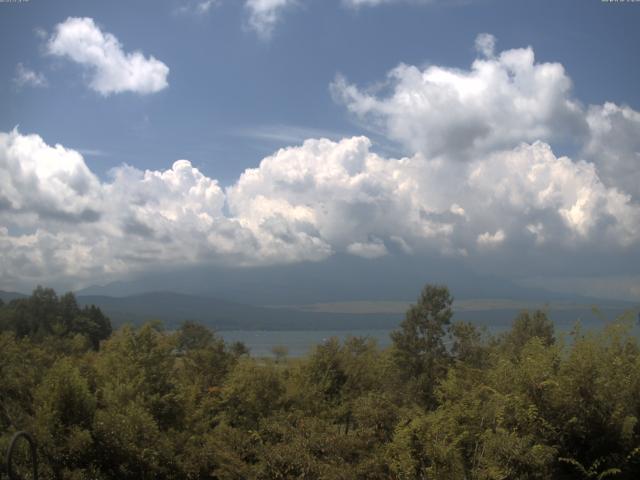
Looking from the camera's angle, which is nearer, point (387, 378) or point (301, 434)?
point (301, 434)

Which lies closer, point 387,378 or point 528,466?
point 528,466

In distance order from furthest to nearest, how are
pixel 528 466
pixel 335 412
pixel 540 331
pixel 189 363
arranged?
pixel 540 331, pixel 189 363, pixel 335 412, pixel 528 466

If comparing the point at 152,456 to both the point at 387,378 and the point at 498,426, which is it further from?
the point at 387,378

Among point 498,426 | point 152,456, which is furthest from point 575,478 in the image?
point 152,456

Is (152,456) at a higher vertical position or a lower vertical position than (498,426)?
lower

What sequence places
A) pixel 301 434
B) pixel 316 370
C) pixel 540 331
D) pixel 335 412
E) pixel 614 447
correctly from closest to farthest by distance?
pixel 614 447, pixel 301 434, pixel 335 412, pixel 316 370, pixel 540 331

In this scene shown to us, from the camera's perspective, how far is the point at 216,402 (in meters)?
23.3

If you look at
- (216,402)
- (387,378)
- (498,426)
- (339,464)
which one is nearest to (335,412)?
(216,402)

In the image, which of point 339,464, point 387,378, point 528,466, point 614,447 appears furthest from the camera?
point 387,378

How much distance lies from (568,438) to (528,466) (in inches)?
64.1

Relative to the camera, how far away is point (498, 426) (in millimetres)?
12930

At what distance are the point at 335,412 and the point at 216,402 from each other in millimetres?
4919

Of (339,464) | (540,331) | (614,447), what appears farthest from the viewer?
(540,331)

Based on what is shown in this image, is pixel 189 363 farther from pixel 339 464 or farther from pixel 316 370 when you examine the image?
pixel 339 464
